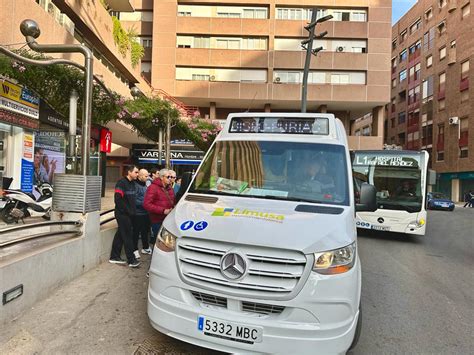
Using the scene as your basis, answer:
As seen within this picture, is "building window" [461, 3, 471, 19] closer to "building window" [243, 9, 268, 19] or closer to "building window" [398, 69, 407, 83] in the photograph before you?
"building window" [398, 69, 407, 83]

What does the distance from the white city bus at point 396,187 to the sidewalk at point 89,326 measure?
764 cm

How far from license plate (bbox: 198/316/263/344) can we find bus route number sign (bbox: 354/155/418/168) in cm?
1004

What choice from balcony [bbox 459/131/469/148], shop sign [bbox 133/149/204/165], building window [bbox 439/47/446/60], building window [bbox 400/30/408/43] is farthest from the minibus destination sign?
building window [bbox 400/30/408/43]

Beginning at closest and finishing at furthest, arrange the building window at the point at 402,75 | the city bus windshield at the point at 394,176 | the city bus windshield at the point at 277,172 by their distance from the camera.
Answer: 1. the city bus windshield at the point at 277,172
2. the city bus windshield at the point at 394,176
3. the building window at the point at 402,75

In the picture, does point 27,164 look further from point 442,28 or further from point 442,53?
point 442,28

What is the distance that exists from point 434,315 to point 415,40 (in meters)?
55.1

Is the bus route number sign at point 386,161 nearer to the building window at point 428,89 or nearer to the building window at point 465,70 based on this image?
the building window at point 465,70

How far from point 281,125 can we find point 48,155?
10.9 metres

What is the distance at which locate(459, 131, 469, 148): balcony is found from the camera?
4019 cm

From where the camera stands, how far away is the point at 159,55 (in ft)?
110

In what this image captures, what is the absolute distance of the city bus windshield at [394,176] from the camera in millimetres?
10984

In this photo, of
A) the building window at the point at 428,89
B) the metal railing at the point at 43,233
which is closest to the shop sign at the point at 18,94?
the metal railing at the point at 43,233

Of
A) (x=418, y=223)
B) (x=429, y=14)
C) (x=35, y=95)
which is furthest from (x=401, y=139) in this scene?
(x=35, y=95)

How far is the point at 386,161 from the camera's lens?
38.5 ft
